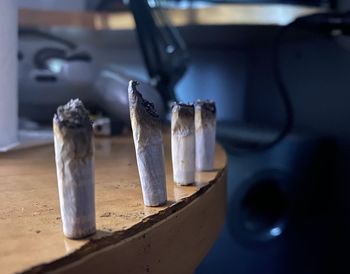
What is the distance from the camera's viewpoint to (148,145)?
27cm

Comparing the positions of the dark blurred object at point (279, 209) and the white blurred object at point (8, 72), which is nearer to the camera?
the white blurred object at point (8, 72)

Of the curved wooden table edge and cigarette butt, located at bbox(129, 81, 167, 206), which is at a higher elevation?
cigarette butt, located at bbox(129, 81, 167, 206)

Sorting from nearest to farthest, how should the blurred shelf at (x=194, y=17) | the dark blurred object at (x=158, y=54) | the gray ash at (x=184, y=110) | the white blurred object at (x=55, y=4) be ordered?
the gray ash at (x=184, y=110), the dark blurred object at (x=158, y=54), the blurred shelf at (x=194, y=17), the white blurred object at (x=55, y=4)

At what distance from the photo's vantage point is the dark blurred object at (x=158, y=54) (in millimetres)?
735

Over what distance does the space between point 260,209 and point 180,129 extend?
476mm

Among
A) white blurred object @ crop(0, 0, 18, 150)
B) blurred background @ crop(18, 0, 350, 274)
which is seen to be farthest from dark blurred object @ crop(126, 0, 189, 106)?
white blurred object @ crop(0, 0, 18, 150)

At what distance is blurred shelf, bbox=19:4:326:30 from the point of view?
0.84 metres

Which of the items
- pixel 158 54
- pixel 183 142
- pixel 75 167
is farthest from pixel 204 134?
pixel 158 54

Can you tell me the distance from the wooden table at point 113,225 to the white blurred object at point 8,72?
80 millimetres

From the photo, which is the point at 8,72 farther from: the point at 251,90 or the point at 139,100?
the point at 251,90

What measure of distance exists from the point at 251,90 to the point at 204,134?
0.66 metres

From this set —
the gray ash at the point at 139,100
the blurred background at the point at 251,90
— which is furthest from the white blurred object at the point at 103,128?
the gray ash at the point at 139,100

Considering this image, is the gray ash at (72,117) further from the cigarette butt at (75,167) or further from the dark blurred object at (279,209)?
the dark blurred object at (279,209)

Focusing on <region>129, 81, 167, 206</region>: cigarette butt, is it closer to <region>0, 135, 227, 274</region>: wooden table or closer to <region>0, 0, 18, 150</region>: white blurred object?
<region>0, 135, 227, 274</region>: wooden table
